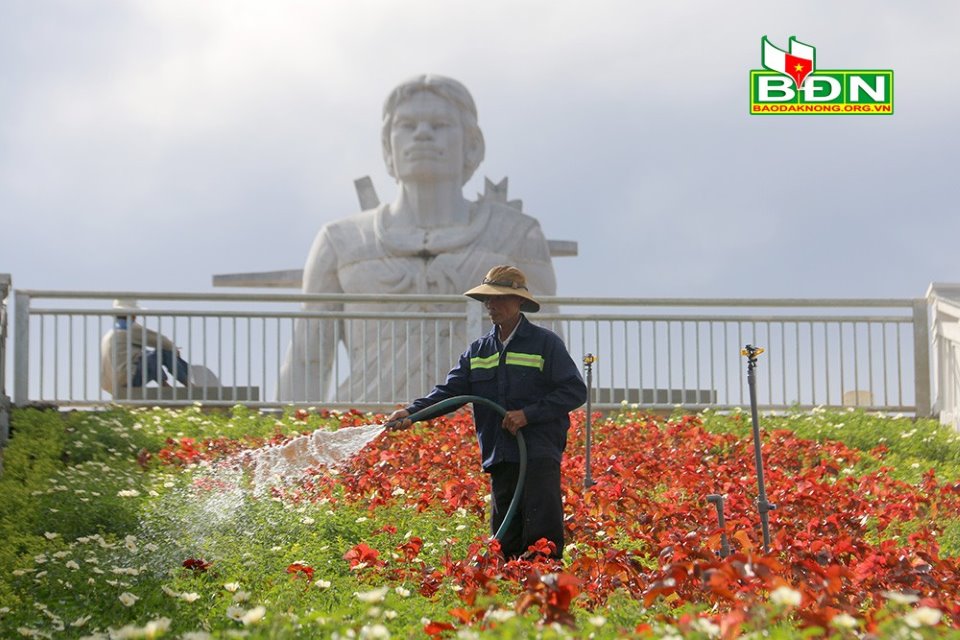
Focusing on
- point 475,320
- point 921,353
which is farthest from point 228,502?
point 921,353

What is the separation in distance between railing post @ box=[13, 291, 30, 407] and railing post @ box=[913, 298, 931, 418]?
8357mm

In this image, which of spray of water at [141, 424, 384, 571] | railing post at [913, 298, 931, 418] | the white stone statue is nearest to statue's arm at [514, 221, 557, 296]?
the white stone statue

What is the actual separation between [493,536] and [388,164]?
36.3 ft

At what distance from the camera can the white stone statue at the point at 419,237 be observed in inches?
677

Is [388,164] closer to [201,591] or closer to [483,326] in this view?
[483,326]

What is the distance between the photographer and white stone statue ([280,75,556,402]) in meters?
17.2

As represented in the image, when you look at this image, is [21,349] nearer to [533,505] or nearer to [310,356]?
[310,356]

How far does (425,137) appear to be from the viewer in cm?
1775

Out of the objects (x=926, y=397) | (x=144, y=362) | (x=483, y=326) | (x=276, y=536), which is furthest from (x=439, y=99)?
(x=276, y=536)

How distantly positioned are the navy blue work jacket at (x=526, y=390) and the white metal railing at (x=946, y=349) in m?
7.42

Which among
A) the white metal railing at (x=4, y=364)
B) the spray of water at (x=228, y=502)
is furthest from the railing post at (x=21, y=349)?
the spray of water at (x=228, y=502)

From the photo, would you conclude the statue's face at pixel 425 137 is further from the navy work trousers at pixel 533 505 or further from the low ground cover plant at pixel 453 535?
the navy work trousers at pixel 533 505

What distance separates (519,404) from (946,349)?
8.06 metres

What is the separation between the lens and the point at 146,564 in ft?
24.9
